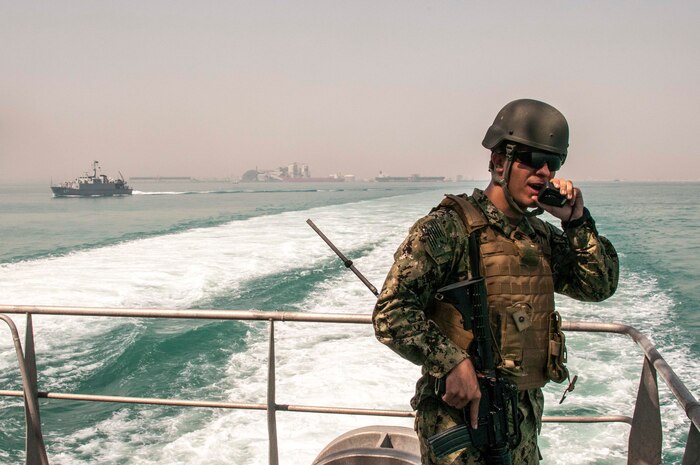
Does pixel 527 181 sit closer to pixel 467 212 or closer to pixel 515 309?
pixel 467 212

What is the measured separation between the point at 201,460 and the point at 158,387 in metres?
3.09

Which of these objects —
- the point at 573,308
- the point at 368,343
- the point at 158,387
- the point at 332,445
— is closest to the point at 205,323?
the point at 158,387

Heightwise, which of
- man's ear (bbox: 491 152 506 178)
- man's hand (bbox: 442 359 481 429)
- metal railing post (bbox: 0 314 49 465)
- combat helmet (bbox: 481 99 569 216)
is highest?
combat helmet (bbox: 481 99 569 216)

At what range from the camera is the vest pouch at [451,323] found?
1.71 meters

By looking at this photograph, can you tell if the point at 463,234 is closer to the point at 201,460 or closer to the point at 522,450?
the point at 522,450

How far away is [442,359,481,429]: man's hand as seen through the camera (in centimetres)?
160

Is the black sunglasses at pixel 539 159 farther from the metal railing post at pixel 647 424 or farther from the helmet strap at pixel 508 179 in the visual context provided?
the metal railing post at pixel 647 424

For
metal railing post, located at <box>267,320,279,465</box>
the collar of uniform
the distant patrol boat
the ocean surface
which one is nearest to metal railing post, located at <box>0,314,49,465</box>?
metal railing post, located at <box>267,320,279,465</box>

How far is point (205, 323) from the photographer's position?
1196cm

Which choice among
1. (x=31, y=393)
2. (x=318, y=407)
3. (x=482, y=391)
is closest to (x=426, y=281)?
(x=482, y=391)

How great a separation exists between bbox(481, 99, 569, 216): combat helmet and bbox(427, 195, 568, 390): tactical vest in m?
0.15

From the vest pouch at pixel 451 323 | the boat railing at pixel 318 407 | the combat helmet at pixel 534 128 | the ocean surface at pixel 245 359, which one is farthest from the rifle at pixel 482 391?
the ocean surface at pixel 245 359

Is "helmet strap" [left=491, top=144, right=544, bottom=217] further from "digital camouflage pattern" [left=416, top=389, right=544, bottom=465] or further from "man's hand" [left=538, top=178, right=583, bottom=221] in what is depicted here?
"digital camouflage pattern" [left=416, top=389, right=544, bottom=465]

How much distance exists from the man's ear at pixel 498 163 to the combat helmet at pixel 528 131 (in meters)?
0.02
